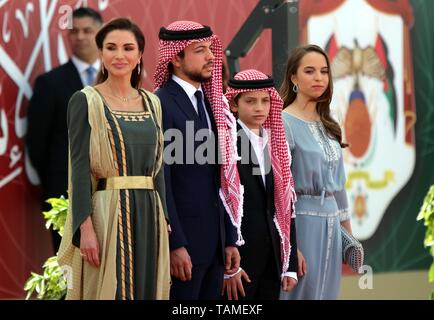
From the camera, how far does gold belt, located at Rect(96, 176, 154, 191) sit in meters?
4.88

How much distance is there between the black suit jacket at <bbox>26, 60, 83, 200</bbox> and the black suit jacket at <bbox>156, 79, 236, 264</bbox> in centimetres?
229

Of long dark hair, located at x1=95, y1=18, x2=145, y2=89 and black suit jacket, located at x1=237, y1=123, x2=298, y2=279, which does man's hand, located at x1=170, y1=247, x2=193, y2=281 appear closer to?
black suit jacket, located at x1=237, y1=123, x2=298, y2=279

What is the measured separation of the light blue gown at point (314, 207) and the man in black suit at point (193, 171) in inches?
22.8

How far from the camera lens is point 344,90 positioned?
9.38m

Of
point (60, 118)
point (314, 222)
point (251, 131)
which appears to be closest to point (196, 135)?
point (251, 131)

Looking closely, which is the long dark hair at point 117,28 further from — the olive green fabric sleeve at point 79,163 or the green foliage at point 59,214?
the green foliage at point 59,214

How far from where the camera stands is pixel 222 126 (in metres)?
5.24

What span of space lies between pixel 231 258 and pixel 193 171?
1.39 ft

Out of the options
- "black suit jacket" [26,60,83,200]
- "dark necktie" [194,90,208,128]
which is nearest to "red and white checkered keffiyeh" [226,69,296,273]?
"dark necktie" [194,90,208,128]

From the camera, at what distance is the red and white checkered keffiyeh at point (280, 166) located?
5477 mm

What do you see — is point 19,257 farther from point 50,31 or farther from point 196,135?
point 196,135

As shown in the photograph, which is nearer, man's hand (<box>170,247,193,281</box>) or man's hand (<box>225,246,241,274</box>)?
man's hand (<box>170,247,193,281</box>)


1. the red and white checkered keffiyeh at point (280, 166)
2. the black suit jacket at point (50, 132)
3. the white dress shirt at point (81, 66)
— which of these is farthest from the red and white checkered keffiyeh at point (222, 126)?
the white dress shirt at point (81, 66)
